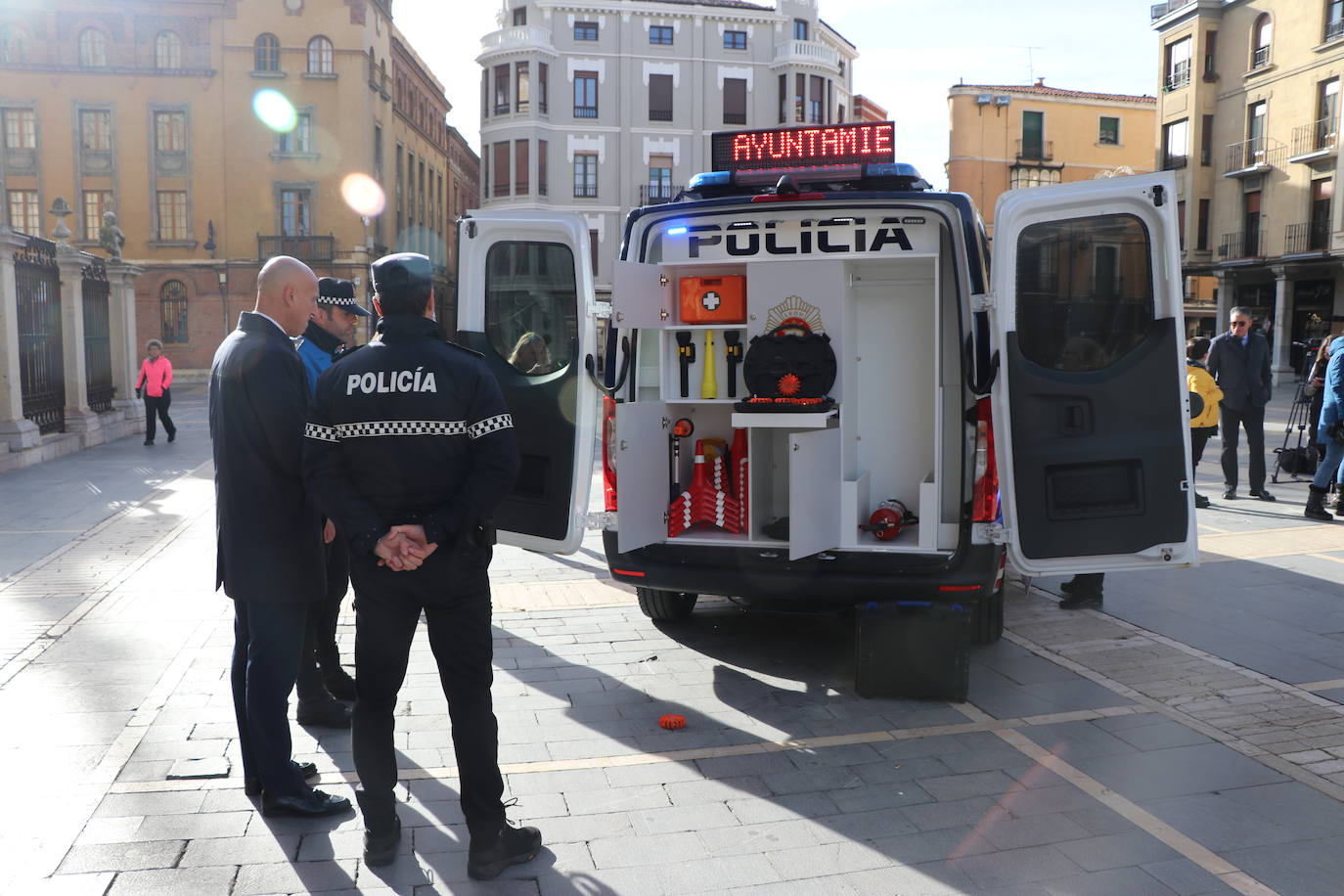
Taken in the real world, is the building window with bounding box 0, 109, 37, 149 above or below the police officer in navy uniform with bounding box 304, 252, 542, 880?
above

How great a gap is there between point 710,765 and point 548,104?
4495 cm

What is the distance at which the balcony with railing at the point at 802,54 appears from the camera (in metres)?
47.4

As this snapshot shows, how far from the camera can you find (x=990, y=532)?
525 centimetres

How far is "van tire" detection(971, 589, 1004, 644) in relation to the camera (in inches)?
246

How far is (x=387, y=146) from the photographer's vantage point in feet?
153

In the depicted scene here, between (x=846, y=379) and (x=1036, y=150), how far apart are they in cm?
5317

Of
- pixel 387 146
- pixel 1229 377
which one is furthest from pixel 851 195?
pixel 387 146

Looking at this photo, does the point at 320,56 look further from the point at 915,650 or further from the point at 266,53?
the point at 915,650

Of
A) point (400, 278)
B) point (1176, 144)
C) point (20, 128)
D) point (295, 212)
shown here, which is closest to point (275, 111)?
point (295, 212)

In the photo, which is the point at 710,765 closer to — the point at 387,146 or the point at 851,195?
the point at 851,195

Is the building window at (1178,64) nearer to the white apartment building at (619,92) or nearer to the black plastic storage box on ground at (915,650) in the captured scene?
the white apartment building at (619,92)

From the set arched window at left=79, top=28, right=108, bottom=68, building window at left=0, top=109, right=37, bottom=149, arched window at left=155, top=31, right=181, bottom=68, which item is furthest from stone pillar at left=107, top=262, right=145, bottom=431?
building window at left=0, top=109, right=37, bottom=149

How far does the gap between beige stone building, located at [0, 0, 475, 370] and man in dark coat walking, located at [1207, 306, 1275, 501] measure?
34.5 meters

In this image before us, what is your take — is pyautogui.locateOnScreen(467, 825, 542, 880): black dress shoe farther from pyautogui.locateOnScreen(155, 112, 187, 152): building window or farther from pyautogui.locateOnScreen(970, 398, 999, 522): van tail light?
pyautogui.locateOnScreen(155, 112, 187, 152): building window
